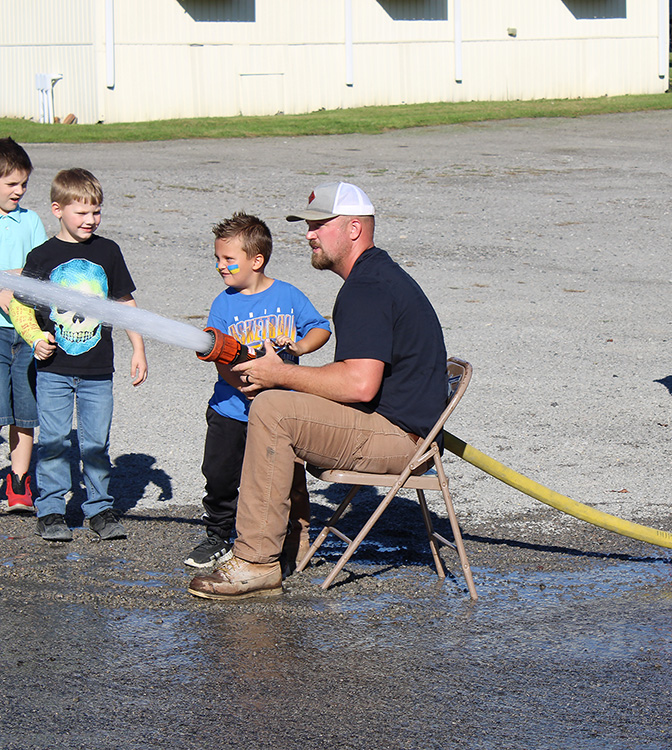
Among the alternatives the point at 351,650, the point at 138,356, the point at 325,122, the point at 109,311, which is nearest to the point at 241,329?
the point at 109,311

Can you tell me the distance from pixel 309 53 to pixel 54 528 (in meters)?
26.4

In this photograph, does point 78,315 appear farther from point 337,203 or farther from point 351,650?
point 351,650

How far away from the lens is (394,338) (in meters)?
4.51

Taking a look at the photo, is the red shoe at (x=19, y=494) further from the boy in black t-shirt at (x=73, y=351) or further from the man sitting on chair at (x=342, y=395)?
the man sitting on chair at (x=342, y=395)

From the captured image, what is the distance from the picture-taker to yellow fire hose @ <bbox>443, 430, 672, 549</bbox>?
189 inches

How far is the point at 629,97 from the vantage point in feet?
110

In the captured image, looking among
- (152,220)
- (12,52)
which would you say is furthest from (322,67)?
(152,220)

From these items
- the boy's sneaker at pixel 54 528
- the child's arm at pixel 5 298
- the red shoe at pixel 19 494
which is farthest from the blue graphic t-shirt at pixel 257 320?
the red shoe at pixel 19 494

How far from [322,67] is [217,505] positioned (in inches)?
1049

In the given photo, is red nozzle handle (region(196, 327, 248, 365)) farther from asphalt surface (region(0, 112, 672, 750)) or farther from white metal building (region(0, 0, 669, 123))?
white metal building (region(0, 0, 669, 123))

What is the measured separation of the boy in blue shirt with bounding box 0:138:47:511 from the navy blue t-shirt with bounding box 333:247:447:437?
187cm

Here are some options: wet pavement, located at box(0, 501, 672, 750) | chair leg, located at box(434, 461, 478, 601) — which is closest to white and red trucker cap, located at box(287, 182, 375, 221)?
chair leg, located at box(434, 461, 478, 601)

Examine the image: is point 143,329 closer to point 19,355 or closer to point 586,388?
point 19,355

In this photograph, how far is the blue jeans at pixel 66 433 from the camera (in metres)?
5.22
